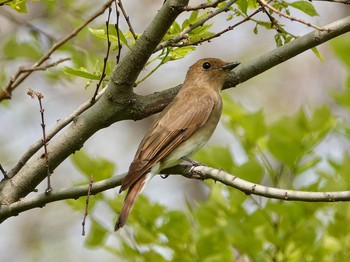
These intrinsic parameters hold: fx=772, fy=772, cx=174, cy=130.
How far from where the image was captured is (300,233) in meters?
4.95

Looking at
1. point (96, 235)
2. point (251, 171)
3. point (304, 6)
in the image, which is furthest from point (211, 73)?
point (304, 6)

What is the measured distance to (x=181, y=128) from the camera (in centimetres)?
538

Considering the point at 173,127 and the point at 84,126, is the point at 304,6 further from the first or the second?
the point at 173,127

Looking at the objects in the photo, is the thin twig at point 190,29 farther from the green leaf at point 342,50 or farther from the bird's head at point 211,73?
the bird's head at point 211,73

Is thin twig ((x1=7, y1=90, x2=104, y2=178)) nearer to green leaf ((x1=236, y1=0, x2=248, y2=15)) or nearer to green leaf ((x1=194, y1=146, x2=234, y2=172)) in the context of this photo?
green leaf ((x1=236, y1=0, x2=248, y2=15))

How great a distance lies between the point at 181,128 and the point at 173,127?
6 cm

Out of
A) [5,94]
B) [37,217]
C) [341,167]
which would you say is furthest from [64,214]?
[5,94]

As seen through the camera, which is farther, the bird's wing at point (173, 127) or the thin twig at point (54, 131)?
the bird's wing at point (173, 127)

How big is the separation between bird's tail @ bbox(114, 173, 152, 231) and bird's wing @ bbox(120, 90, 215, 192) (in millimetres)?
55

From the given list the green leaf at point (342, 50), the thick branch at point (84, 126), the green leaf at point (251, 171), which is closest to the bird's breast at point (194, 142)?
the green leaf at point (251, 171)

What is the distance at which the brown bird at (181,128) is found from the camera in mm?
4711

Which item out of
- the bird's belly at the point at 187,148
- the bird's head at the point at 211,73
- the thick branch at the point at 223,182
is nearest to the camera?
the thick branch at the point at 223,182

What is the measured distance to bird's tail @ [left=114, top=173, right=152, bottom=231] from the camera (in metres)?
4.36

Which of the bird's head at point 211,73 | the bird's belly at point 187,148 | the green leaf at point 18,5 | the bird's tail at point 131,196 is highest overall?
the green leaf at point 18,5
